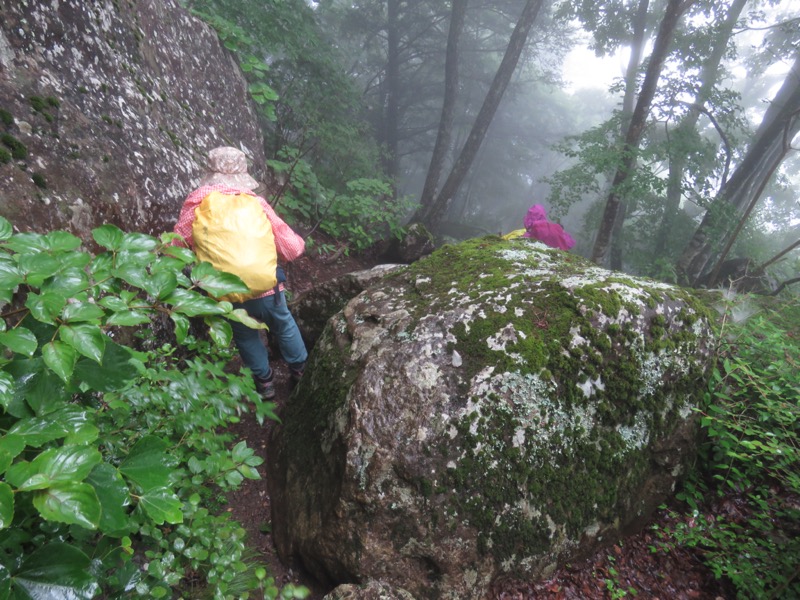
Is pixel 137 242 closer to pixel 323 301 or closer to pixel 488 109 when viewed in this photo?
pixel 323 301

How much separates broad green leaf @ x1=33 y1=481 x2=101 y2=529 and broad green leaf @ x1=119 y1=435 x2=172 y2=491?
0.20m

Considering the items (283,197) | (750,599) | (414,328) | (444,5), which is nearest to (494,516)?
(414,328)

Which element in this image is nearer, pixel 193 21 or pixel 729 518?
pixel 729 518

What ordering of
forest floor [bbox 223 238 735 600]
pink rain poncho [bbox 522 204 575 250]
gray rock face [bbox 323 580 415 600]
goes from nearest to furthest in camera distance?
gray rock face [bbox 323 580 415 600] < forest floor [bbox 223 238 735 600] < pink rain poncho [bbox 522 204 575 250]

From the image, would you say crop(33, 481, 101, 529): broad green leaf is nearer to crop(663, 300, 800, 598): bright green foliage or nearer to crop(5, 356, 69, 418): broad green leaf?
crop(5, 356, 69, 418): broad green leaf

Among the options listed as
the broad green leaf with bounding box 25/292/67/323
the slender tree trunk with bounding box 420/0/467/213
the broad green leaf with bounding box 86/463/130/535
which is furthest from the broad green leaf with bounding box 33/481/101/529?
the slender tree trunk with bounding box 420/0/467/213

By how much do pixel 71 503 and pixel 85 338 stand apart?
349 millimetres

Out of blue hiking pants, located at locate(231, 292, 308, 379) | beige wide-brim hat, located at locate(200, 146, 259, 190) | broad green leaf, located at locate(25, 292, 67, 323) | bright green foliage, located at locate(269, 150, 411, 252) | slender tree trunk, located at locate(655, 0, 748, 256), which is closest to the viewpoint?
broad green leaf, located at locate(25, 292, 67, 323)

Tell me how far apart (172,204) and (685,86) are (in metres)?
12.9

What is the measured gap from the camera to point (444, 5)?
1733cm

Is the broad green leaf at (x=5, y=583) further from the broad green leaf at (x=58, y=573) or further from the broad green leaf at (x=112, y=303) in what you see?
the broad green leaf at (x=112, y=303)

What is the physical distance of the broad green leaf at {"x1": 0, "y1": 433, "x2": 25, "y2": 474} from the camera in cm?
70

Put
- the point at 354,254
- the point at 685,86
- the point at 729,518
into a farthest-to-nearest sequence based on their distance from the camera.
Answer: the point at 685,86, the point at 354,254, the point at 729,518

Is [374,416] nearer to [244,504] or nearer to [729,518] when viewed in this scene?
[244,504]
